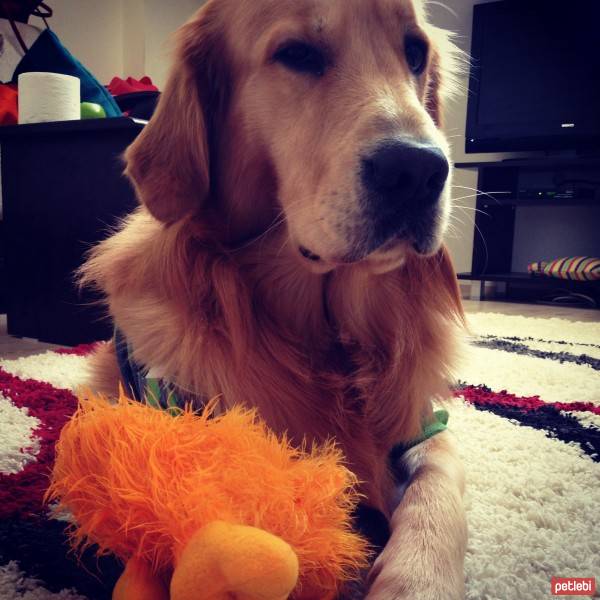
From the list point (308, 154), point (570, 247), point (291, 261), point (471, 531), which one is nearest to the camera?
point (471, 531)

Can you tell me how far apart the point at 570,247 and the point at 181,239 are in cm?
448

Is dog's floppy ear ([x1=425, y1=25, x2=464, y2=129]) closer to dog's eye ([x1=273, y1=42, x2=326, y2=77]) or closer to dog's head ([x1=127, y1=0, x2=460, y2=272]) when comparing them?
dog's head ([x1=127, y1=0, x2=460, y2=272])

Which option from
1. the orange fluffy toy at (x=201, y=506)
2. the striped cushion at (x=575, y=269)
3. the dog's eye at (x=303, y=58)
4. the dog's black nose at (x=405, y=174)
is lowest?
the striped cushion at (x=575, y=269)

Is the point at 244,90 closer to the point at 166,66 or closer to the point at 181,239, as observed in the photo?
the point at 166,66

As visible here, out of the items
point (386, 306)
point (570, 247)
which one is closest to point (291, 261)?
point (386, 306)

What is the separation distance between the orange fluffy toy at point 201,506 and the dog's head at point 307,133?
1.20ft

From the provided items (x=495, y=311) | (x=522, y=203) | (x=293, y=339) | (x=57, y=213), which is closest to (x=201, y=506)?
(x=293, y=339)

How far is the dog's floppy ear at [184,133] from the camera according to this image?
1032 mm

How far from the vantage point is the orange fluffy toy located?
0.49 m

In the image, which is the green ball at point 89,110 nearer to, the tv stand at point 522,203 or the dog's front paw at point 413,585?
the dog's front paw at point 413,585

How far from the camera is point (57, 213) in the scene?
2.19 m

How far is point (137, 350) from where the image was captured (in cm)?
98

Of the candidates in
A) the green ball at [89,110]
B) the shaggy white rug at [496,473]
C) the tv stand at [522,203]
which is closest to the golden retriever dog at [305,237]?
the shaggy white rug at [496,473]

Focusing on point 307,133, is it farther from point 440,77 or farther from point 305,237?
point 440,77
